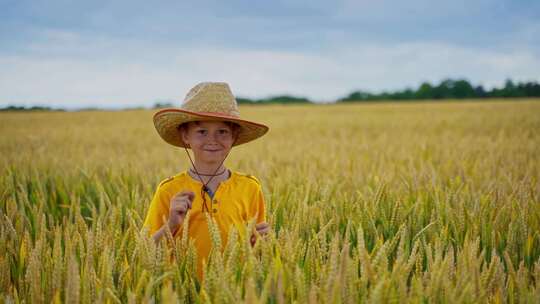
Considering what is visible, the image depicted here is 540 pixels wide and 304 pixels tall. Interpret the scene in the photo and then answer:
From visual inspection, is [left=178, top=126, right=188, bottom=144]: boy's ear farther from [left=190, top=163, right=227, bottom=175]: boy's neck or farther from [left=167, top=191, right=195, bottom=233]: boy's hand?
[left=167, top=191, right=195, bottom=233]: boy's hand

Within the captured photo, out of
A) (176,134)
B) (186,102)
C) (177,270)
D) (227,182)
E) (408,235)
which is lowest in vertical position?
(408,235)

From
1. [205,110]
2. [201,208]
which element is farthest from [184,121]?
[201,208]

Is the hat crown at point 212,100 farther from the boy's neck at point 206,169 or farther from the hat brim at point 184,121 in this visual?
the boy's neck at point 206,169

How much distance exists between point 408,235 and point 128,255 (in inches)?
43.2

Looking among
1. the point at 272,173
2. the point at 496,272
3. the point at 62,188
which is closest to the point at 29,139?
the point at 62,188

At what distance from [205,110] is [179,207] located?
0.40 m

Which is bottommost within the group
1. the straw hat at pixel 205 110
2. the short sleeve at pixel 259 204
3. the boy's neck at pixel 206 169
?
the short sleeve at pixel 259 204

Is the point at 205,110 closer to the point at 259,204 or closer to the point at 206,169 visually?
the point at 206,169

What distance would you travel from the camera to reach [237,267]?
119 centimetres

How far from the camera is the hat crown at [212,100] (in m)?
1.61

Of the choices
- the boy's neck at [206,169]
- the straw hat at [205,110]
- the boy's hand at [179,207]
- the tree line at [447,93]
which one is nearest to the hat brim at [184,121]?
the straw hat at [205,110]

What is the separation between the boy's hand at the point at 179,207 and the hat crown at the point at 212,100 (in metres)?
0.35

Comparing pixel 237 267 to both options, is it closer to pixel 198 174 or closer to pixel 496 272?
pixel 198 174

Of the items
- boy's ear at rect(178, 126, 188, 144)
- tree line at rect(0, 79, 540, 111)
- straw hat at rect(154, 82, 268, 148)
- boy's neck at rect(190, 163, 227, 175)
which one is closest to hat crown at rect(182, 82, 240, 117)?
straw hat at rect(154, 82, 268, 148)
